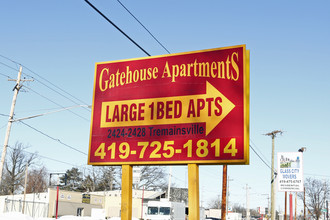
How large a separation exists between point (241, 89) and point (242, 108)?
519 mm

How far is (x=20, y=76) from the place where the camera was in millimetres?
31625

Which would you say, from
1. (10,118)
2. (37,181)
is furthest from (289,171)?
(37,181)

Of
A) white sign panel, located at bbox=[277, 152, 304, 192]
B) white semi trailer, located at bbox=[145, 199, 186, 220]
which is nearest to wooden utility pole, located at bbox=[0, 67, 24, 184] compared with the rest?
white semi trailer, located at bbox=[145, 199, 186, 220]

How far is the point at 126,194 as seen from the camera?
11.2 m

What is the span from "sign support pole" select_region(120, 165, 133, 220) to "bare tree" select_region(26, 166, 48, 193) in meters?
98.8

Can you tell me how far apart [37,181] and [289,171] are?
87.4 m

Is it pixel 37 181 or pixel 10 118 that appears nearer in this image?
pixel 10 118

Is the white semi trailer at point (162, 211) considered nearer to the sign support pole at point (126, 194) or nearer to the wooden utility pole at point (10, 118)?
the wooden utility pole at point (10, 118)

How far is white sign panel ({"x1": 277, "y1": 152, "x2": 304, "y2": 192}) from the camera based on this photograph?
35.2m

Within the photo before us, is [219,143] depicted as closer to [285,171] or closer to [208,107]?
[208,107]

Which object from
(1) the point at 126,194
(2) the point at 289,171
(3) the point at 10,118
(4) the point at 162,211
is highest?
(3) the point at 10,118

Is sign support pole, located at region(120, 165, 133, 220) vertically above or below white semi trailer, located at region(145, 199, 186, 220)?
above

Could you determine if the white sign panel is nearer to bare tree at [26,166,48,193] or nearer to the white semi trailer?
the white semi trailer

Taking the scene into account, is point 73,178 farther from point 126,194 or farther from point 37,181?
point 126,194
